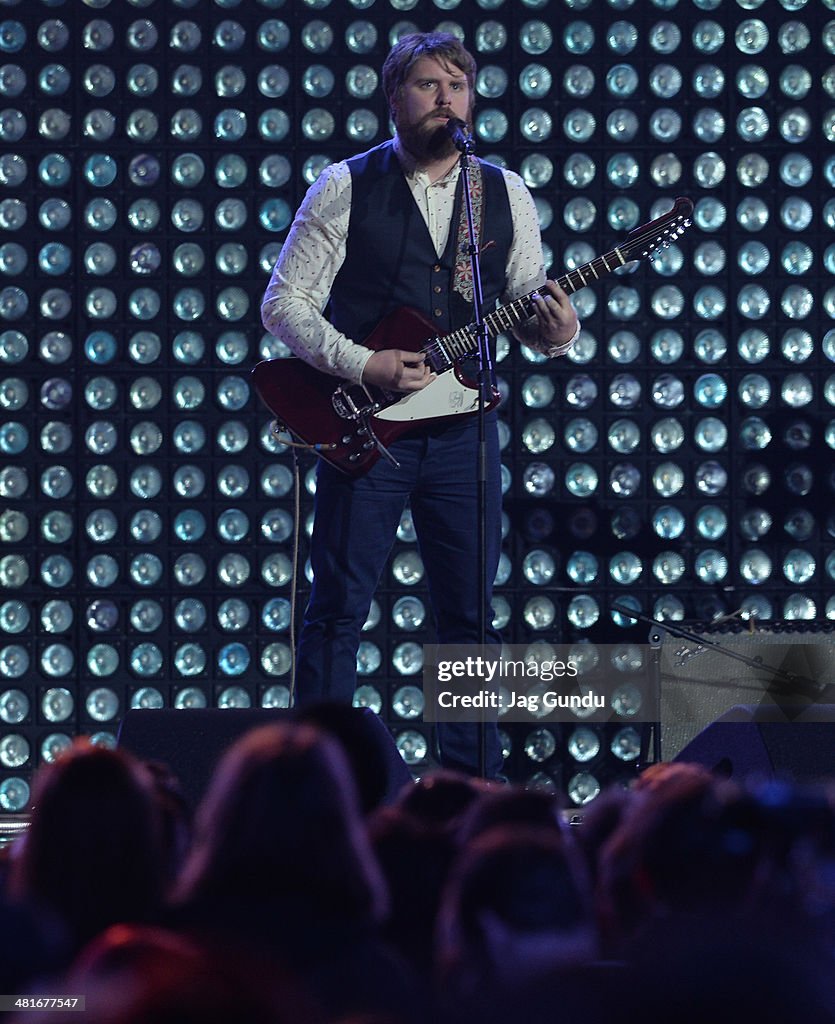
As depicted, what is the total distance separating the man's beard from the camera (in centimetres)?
394

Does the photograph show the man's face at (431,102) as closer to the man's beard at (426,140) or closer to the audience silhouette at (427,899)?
the man's beard at (426,140)

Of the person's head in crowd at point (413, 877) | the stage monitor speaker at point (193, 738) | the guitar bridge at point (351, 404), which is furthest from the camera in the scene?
the guitar bridge at point (351, 404)

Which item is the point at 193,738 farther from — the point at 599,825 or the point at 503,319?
the point at 599,825

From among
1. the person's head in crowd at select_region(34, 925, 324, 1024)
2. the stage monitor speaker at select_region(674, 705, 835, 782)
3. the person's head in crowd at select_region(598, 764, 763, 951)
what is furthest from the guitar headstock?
the person's head in crowd at select_region(34, 925, 324, 1024)

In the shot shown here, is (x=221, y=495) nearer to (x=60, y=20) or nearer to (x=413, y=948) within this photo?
(x=60, y=20)

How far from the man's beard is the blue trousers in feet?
2.36

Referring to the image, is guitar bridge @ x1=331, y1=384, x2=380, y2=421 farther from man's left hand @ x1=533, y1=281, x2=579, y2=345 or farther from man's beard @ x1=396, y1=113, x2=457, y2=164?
man's beard @ x1=396, y1=113, x2=457, y2=164

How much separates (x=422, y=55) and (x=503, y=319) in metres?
0.73

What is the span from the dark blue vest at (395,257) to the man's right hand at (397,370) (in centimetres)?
14

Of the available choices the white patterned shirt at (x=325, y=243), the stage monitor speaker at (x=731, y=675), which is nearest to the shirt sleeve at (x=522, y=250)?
the white patterned shirt at (x=325, y=243)

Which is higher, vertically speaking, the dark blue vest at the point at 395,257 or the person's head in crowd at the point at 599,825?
the dark blue vest at the point at 395,257

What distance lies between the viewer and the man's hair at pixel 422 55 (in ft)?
13.0

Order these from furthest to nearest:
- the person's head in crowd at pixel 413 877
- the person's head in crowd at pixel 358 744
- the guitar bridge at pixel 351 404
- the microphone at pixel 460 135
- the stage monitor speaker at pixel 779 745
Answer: the guitar bridge at pixel 351 404 < the microphone at pixel 460 135 < the stage monitor speaker at pixel 779 745 < the person's head in crowd at pixel 358 744 < the person's head in crowd at pixel 413 877

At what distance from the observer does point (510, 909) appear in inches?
59.4
